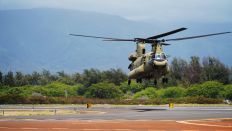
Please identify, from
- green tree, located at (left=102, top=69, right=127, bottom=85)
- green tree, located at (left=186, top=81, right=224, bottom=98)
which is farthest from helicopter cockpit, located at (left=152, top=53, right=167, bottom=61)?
green tree, located at (left=102, top=69, right=127, bottom=85)

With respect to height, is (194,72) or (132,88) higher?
(194,72)

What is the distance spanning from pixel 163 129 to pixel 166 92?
80712mm

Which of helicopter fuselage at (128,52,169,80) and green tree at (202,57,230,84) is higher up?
green tree at (202,57,230,84)

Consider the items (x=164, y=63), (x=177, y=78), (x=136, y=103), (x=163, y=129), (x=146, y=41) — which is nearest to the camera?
(x=163, y=129)

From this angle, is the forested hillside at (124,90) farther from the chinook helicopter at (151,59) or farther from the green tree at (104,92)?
the chinook helicopter at (151,59)

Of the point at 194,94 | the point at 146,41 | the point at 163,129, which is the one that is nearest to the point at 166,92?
the point at 194,94

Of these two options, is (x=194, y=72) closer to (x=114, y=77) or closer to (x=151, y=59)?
(x=114, y=77)

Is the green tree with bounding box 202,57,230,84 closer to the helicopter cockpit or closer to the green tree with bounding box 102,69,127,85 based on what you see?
the green tree with bounding box 102,69,127,85

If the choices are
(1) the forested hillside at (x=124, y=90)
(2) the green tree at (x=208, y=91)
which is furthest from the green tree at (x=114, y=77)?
(2) the green tree at (x=208, y=91)

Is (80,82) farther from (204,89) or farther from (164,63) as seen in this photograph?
(164,63)

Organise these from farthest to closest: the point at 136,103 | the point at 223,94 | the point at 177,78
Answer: the point at 177,78 < the point at 223,94 < the point at 136,103

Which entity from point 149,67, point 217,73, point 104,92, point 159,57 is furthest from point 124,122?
point 217,73

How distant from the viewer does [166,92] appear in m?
113

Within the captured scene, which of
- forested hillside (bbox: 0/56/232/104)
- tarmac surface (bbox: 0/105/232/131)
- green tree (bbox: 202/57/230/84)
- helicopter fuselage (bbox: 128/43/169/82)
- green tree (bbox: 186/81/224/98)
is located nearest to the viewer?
tarmac surface (bbox: 0/105/232/131)
